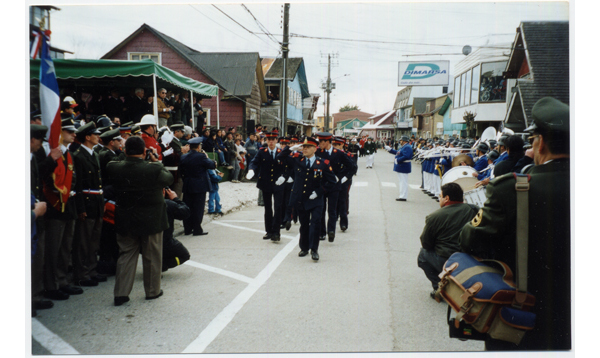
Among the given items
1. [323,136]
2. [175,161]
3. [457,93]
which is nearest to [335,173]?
[323,136]

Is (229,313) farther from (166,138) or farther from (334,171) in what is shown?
(166,138)

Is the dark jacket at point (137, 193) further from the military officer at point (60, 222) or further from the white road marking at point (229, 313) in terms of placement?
the white road marking at point (229, 313)

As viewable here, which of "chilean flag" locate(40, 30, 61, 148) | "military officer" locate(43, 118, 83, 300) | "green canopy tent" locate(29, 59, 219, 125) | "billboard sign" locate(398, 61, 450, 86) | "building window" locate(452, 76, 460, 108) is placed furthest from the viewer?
"building window" locate(452, 76, 460, 108)

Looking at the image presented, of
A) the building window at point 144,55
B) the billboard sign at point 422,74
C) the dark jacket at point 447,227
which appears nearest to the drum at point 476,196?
the dark jacket at point 447,227

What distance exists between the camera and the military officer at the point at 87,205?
202 inches

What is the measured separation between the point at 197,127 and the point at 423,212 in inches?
348

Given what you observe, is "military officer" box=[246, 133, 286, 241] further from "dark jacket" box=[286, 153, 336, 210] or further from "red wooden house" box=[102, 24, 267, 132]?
"red wooden house" box=[102, 24, 267, 132]

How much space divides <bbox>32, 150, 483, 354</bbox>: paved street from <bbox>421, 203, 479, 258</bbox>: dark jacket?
65 centimetres

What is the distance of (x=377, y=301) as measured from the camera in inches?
191

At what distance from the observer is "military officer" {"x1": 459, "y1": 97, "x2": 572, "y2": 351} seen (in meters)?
2.54

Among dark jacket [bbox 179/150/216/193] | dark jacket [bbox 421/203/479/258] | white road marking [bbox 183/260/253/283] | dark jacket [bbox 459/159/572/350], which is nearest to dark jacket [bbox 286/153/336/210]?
white road marking [bbox 183/260/253/283]

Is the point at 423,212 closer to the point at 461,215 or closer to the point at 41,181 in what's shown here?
the point at 461,215

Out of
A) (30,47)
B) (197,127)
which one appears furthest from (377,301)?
(197,127)

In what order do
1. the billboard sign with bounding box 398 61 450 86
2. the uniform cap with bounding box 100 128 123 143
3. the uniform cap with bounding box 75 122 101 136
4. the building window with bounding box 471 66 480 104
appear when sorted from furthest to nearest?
the building window with bounding box 471 66 480 104 → the billboard sign with bounding box 398 61 450 86 → the uniform cap with bounding box 100 128 123 143 → the uniform cap with bounding box 75 122 101 136
